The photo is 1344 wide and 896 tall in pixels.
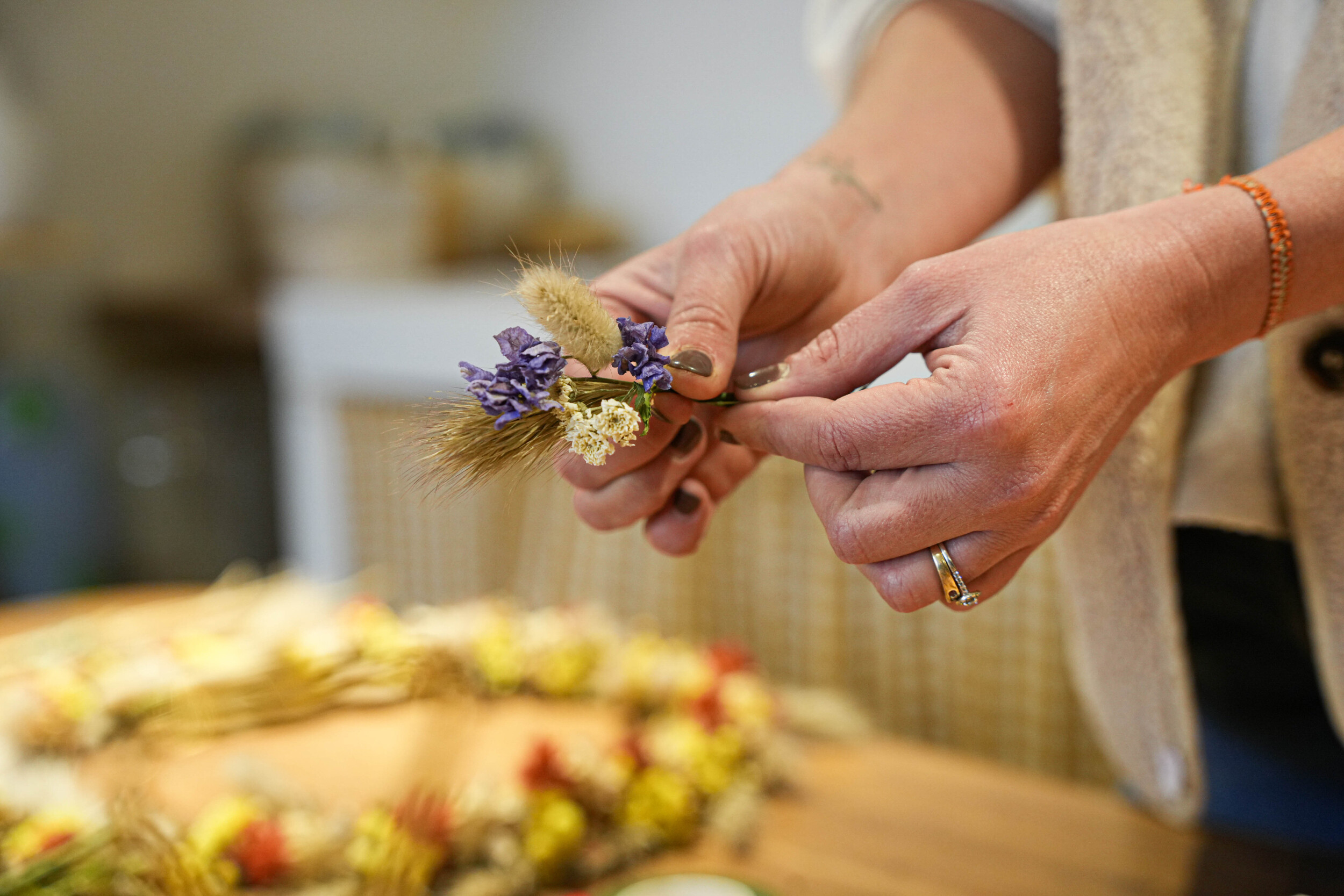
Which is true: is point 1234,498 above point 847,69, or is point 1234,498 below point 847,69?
below

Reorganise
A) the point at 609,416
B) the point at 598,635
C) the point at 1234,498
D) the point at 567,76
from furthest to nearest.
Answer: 1. the point at 567,76
2. the point at 598,635
3. the point at 1234,498
4. the point at 609,416

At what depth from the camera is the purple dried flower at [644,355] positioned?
0.38 m

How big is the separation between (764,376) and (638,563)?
0.91 meters

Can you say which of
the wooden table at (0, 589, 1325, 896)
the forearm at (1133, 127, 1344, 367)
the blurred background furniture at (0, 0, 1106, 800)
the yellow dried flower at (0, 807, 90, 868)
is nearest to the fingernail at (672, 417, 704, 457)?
the forearm at (1133, 127, 1344, 367)

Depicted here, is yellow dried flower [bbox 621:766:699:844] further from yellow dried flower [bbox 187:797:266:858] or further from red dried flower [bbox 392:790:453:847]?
yellow dried flower [bbox 187:797:266:858]

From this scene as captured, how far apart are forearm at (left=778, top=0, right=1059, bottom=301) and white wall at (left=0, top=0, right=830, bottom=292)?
3.01ft

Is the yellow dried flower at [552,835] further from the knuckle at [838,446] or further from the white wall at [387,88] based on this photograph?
the white wall at [387,88]

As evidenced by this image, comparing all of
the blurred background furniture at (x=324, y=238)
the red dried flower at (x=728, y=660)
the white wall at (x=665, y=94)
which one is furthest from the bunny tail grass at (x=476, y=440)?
the white wall at (x=665, y=94)

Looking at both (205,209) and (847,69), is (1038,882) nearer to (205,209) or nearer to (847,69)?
(847,69)

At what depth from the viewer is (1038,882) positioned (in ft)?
2.03

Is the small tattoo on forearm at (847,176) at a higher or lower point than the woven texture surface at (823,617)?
higher

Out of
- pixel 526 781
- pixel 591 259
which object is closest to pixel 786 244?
pixel 526 781

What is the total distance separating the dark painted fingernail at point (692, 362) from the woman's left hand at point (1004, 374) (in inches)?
1.3

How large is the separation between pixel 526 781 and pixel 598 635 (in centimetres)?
22
